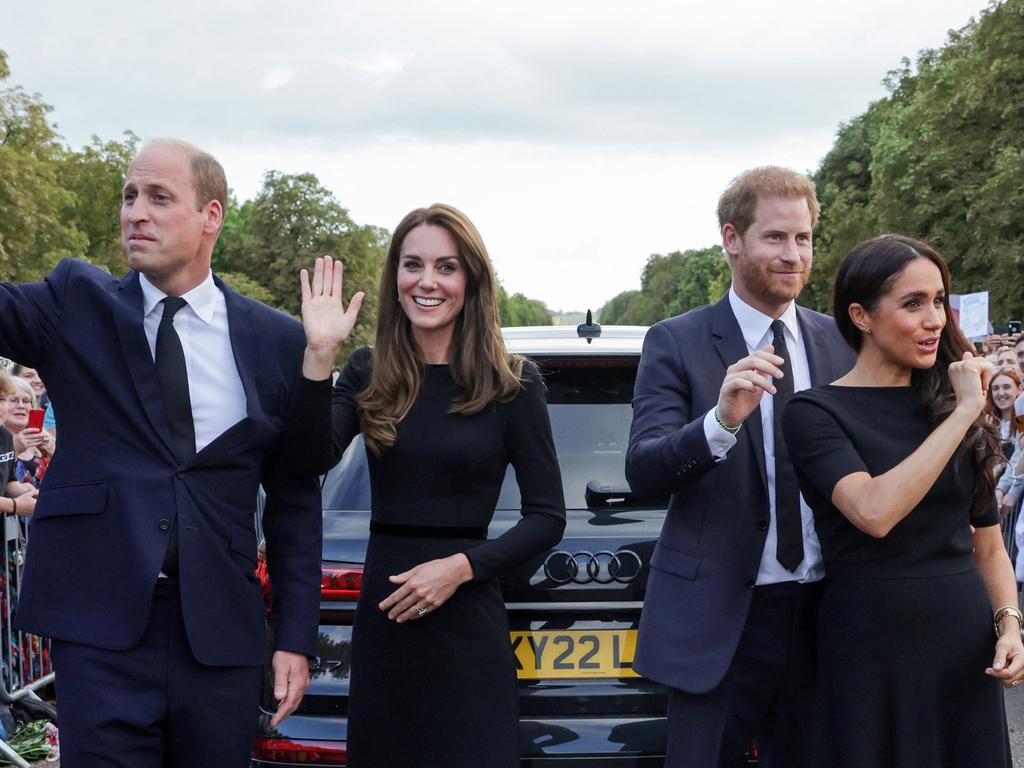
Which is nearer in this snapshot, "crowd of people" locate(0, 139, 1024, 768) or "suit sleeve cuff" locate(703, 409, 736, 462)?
"crowd of people" locate(0, 139, 1024, 768)

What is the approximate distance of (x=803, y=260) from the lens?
391cm

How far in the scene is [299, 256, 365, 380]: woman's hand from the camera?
11.3ft

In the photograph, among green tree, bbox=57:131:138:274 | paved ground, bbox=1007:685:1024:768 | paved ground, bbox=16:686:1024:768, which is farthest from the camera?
green tree, bbox=57:131:138:274

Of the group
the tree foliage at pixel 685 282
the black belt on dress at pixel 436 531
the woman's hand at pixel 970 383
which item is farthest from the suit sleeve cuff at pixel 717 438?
the tree foliage at pixel 685 282

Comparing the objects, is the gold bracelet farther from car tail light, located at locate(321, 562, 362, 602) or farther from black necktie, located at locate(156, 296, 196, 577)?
black necktie, located at locate(156, 296, 196, 577)

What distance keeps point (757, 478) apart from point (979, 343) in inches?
760

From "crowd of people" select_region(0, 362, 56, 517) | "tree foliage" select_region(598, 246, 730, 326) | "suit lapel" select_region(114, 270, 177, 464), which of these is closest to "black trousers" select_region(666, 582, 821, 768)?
"suit lapel" select_region(114, 270, 177, 464)

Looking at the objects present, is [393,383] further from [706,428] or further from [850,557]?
[850,557]

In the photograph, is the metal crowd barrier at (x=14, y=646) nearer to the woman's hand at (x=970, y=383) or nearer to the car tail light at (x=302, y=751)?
the car tail light at (x=302, y=751)

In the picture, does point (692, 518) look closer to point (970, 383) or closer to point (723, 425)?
point (723, 425)

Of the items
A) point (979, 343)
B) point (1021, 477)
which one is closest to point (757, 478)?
point (1021, 477)

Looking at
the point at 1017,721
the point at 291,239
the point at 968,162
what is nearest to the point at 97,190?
the point at 291,239

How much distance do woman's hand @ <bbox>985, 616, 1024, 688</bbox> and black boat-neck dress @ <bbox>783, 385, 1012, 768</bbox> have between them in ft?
0.14

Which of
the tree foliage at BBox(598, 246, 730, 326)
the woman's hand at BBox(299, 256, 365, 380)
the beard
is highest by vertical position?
the tree foliage at BBox(598, 246, 730, 326)
